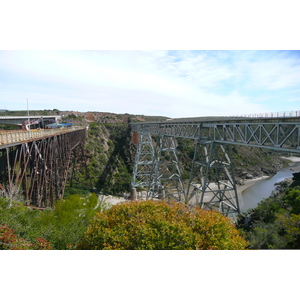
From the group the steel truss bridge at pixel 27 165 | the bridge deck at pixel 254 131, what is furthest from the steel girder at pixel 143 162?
the steel truss bridge at pixel 27 165

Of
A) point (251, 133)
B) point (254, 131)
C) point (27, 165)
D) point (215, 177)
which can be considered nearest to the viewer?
point (254, 131)

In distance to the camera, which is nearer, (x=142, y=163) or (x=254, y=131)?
(x=254, y=131)

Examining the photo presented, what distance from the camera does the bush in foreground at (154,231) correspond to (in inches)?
242

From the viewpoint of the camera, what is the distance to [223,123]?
→ 1235 centimetres

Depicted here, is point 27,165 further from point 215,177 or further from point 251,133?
point 251,133

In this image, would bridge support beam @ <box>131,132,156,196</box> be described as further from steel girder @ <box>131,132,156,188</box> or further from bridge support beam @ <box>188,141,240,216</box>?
bridge support beam @ <box>188,141,240,216</box>

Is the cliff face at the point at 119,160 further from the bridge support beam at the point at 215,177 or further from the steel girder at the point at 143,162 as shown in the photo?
the bridge support beam at the point at 215,177

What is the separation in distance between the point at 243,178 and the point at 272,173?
9751mm

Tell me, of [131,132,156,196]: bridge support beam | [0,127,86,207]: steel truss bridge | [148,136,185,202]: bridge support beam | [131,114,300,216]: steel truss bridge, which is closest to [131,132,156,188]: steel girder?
[131,132,156,196]: bridge support beam

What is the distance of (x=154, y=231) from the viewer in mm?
6375

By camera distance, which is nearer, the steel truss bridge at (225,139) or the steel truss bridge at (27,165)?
the steel truss bridge at (225,139)

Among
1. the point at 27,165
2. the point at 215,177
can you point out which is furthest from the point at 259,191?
the point at 27,165

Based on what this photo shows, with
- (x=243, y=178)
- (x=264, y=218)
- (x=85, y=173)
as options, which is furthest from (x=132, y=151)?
(x=264, y=218)

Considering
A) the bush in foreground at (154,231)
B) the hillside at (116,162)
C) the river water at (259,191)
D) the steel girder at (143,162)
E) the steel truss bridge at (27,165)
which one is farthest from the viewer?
the hillside at (116,162)
